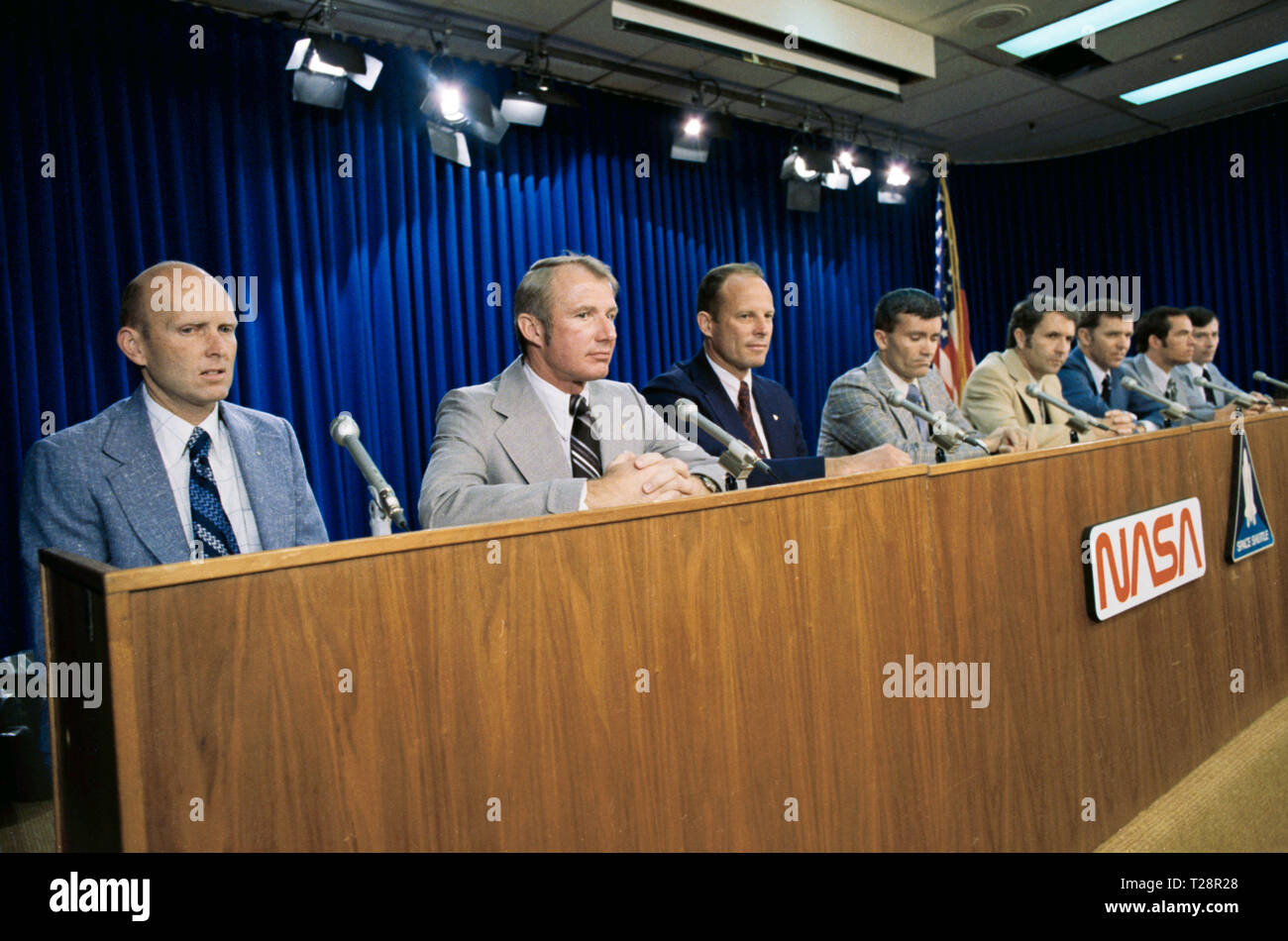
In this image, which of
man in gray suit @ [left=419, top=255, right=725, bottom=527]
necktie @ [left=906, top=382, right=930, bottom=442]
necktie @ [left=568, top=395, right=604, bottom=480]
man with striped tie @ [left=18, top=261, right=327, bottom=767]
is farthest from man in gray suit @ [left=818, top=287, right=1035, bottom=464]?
man with striped tie @ [left=18, top=261, right=327, bottom=767]

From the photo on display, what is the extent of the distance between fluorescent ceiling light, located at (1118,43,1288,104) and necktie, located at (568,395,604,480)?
17.2 ft

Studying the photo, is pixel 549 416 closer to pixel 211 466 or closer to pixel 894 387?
pixel 211 466

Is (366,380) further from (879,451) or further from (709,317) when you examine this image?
(879,451)

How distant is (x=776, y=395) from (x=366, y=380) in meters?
2.19

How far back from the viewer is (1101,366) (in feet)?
13.0

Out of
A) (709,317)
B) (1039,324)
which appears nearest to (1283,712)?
(1039,324)

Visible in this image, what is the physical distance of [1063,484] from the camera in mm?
Result: 1750

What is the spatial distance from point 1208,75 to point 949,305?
1990mm

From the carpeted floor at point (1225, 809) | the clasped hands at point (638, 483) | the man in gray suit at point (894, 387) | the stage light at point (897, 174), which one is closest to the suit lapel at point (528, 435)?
the clasped hands at point (638, 483)

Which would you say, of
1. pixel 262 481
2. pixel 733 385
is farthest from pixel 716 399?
pixel 262 481

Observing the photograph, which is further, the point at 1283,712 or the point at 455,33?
Result: the point at 455,33

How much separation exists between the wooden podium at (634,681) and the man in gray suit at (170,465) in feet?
2.16

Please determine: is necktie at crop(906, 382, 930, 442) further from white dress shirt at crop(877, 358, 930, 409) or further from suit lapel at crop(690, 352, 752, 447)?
suit lapel at crop(690, 352, 752, 447)

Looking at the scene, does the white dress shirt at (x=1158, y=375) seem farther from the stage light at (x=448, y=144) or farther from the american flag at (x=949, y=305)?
the stage light at (x=448, y=144)
